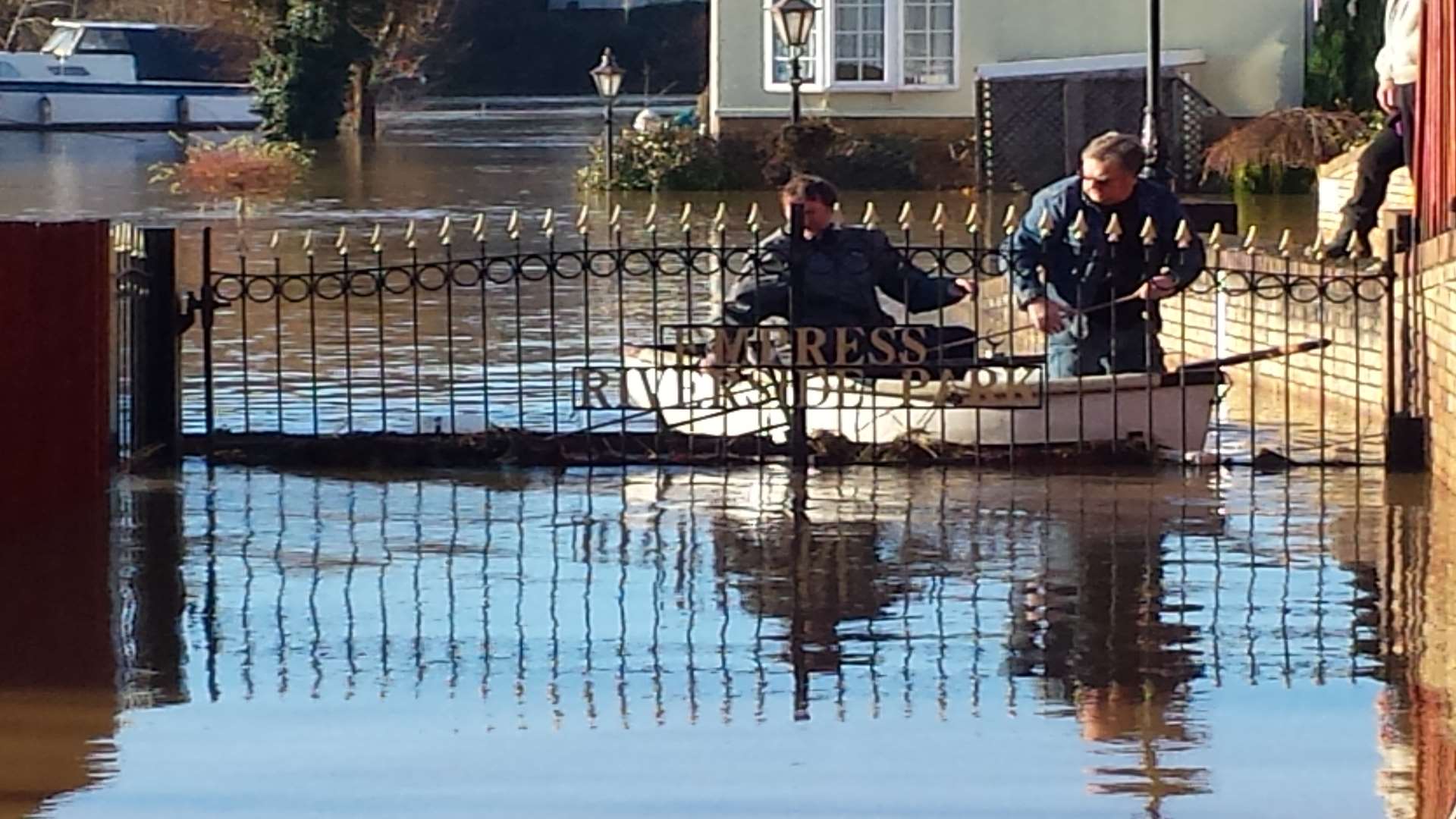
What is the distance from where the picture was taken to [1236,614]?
7938mm

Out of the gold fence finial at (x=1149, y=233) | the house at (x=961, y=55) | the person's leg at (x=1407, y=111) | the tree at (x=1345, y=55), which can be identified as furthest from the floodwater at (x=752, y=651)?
the house at (x=961, y=55)

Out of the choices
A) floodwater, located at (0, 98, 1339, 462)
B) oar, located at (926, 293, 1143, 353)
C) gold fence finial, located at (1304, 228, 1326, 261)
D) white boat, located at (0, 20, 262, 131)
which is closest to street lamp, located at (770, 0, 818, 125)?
floodwater, located at (0, 98, 1339, 462)

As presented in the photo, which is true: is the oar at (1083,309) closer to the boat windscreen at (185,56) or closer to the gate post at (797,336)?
the gate post at (797,336)

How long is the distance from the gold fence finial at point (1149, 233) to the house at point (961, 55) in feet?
75.6

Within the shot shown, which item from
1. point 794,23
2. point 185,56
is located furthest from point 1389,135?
point 185,56

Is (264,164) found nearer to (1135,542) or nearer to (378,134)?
(378,134)

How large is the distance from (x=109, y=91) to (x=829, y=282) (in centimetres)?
4430

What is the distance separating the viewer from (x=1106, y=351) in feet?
36.4

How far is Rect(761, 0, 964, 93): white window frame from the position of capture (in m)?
34.9

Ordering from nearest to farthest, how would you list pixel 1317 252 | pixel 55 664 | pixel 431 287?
pixel 55 664
pixel 431 287
pixel 1317 252

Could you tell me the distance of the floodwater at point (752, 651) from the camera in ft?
19.9

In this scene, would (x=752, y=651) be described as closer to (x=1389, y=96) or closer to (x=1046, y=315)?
(x=1046, y=315)

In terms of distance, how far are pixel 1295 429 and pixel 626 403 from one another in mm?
3292

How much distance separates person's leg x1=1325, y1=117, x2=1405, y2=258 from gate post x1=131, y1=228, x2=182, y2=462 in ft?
17.1
